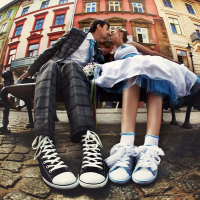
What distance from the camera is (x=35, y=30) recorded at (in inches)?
42.3

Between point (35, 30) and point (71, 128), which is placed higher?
point (35, 30)

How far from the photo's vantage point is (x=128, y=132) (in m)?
0.70

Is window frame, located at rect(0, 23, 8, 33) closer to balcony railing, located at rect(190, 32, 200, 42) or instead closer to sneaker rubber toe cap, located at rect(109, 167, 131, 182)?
sneaker rubber toe cap, located at rect(109, 167, 131, 182)

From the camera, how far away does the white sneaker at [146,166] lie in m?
0.50

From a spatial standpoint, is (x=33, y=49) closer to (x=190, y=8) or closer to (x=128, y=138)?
(x=128, y=138)

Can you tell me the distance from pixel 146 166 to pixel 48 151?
1.45 feet

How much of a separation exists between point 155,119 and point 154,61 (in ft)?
1.07

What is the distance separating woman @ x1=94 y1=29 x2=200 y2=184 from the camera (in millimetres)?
581

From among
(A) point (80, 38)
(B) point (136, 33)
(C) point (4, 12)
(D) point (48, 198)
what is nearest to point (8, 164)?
(D) point (48, 198)

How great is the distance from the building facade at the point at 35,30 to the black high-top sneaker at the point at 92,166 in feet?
2.77

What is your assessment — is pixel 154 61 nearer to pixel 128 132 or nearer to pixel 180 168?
pixel 128 132

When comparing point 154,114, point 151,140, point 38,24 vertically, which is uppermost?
point 38,24

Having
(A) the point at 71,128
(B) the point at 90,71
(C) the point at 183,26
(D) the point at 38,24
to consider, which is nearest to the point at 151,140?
(A) the point at 71,128

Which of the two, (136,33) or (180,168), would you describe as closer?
(180,168)
